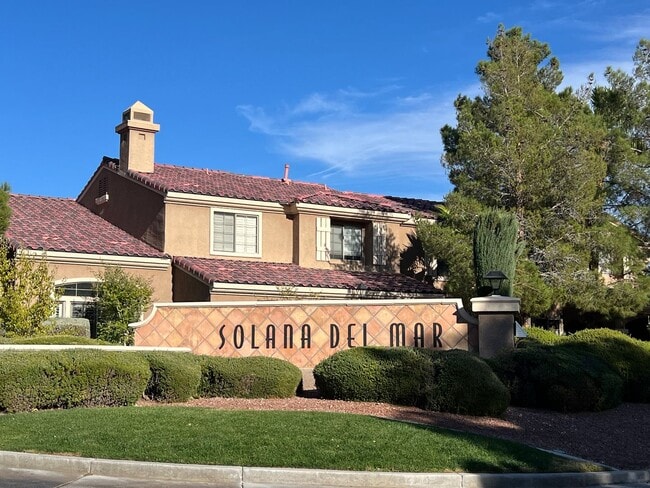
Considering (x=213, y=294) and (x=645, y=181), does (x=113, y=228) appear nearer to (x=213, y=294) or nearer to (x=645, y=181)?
(x=213, y=294)

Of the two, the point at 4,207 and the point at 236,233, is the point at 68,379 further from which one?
the point at 236,233

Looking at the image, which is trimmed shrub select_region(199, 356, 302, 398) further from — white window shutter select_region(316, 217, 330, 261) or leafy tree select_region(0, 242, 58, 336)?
white window shutter select_region(316, 217, 330, 261)

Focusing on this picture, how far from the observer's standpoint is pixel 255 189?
2969cm

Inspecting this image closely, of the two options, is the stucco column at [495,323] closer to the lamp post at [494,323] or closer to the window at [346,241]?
the lamp post at [494,323]

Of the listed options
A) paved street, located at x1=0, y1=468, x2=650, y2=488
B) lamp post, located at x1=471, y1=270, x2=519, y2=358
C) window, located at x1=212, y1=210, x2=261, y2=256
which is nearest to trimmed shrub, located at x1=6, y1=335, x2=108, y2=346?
paved street, located at x1=0, y1=468, x2=650, y2=488

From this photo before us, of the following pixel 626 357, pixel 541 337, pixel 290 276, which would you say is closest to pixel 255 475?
pixel 626 357

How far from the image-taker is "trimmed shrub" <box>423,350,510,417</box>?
14117 mm

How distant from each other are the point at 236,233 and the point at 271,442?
703 inches

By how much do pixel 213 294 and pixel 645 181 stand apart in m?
15.4

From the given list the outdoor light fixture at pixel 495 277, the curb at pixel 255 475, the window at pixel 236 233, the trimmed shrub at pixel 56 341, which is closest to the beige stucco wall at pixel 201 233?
the window at pixel 236 233

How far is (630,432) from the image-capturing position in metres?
14.5

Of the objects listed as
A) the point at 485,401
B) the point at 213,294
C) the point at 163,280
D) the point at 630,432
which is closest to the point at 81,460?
the point at 485,401

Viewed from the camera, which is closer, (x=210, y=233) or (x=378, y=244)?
(x=210, y=233)

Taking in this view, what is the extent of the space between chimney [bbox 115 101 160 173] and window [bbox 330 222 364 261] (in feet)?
22.7
